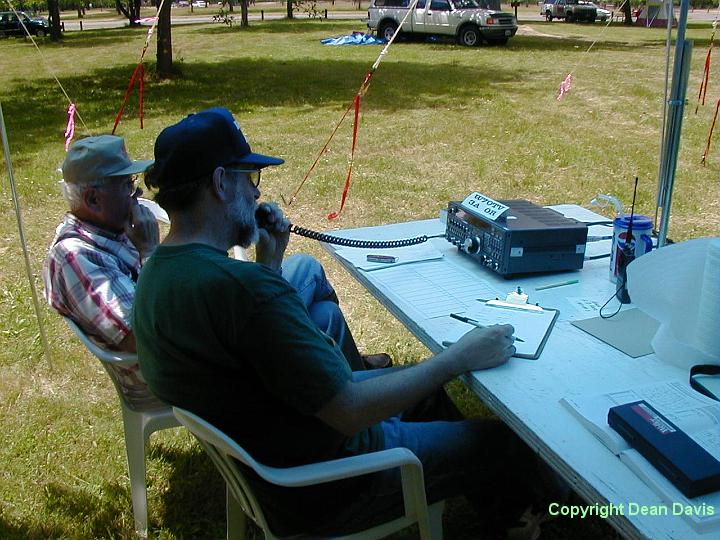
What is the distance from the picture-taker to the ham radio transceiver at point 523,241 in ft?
7.21

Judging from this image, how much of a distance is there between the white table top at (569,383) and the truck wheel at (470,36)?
1840 centimetres

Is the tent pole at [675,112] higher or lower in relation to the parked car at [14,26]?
lower

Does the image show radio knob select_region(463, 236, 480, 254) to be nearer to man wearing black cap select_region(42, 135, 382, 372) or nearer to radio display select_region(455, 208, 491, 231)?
radio display select_region(455, 208, 491, 231)

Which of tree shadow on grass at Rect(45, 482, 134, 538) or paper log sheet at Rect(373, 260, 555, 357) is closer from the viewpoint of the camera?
paper log sheet at Rect(373, 260, 555, 357)

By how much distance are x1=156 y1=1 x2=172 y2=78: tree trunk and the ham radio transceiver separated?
11525 mm

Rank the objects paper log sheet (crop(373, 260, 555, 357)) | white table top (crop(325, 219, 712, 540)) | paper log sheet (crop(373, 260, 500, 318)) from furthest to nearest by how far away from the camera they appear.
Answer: paper log sheet (crop(373, 260, 500, 318))
paper log sheet (crop(373, 260, 555, 357))
white table top (crop(325, 219, 712, 540))

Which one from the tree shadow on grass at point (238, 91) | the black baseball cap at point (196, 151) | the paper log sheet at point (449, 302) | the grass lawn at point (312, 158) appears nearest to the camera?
the black baseball cap at point (196, 151)

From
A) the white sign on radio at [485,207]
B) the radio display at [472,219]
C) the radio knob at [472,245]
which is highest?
the white sign on radio at [485,207]

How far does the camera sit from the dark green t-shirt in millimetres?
1444

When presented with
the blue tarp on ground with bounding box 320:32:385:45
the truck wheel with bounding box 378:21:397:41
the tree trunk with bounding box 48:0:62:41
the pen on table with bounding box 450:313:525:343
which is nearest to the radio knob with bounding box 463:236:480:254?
the pen on table with bounding box 450:313:525:343

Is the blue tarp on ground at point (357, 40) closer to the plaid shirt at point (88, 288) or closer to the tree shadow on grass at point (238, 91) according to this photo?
the tree shadow on grass at point (238, 91)

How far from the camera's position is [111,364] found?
2.20 meters

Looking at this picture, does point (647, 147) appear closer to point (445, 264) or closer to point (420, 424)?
point (445, 264)

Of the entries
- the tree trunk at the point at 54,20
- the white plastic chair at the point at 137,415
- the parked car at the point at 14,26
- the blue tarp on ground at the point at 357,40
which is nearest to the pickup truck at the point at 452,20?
the blue tarp on ground at the point at 357,40
